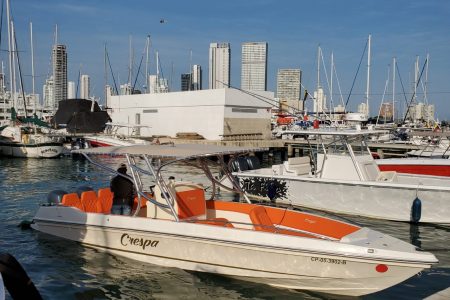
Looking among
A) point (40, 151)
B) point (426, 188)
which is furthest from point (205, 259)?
point (40, 151)

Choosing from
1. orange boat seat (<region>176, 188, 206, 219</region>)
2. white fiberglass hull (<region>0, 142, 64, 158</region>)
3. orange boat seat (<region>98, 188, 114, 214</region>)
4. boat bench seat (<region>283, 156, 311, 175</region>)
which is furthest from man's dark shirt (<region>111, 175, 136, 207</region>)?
white fiberglass hull (<region>0, 142, 64, 158</region>)

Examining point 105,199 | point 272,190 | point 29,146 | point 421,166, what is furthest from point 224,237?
point 29,146

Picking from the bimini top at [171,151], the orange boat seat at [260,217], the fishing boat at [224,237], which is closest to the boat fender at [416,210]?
the fishing boat at [224,237]

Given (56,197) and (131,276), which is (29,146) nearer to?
(56,197)

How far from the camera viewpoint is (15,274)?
5.17 meters

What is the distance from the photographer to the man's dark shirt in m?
11.1

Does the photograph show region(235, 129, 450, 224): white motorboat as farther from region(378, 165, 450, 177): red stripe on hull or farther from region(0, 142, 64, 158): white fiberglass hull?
region(0, 142, 64, 158): white fiberglass hull

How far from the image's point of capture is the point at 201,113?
1674 inches

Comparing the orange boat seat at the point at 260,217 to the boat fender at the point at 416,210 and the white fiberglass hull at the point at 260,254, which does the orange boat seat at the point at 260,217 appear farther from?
the boat fender at the point at 416,210

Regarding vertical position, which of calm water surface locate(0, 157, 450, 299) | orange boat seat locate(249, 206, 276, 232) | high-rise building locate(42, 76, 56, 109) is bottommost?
calm water surface locate(0, 157, 450, 299)

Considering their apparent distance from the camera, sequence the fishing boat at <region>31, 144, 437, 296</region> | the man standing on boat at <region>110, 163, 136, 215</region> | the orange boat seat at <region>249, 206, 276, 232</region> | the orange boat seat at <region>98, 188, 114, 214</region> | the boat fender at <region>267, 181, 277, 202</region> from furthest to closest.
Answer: the boat fender at <region>267, 181, 277, 202</region> → the man standing on boat at <region>110, 163, 136, 215</region> → the orange boat seat at <region>98, 188, 114, 214</region> → the orange boat seat at <region>249, 206, 276, 232</region> → the fishing boat at <region>31, 144, 437, 296</region>

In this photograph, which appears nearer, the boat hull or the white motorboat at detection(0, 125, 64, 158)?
the boat hull

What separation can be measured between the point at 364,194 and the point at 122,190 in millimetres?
7915

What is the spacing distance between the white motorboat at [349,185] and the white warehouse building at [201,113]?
982 inches
